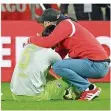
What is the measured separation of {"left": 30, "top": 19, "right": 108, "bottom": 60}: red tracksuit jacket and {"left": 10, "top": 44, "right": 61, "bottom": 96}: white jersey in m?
0.12

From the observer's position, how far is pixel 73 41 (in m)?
9.20

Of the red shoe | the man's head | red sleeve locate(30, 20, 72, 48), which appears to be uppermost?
the man's head

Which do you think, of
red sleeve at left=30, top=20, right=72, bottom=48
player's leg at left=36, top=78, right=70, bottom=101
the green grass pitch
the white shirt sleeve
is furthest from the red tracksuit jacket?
the green grass pitch

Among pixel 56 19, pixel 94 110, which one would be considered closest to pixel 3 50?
pixel 56 19

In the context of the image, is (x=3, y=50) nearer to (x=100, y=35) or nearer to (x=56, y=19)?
(x=100, y=35)

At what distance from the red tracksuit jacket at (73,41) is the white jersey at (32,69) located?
120 millimetres

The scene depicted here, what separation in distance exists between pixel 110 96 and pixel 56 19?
165 centimetres

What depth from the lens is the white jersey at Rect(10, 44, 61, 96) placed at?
9070 millimetres

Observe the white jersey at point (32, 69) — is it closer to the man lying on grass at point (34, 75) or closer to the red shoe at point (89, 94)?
the man lying on grass at point (34, 75)

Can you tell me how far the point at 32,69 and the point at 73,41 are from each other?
702 millimetres

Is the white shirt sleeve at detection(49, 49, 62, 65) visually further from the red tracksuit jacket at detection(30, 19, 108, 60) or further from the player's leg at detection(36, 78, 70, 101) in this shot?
the player's leg at detection(36, 78, 70, 101)

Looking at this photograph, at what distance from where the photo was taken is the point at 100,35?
13.3m

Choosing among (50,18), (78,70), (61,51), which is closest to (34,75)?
(78,70)

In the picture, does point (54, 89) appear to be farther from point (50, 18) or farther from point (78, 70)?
point (50, 18)
